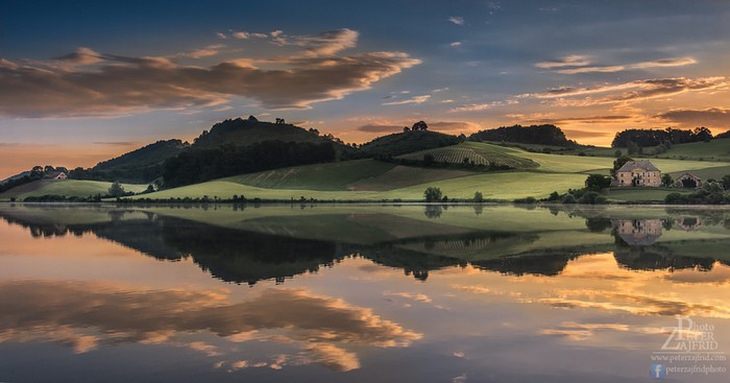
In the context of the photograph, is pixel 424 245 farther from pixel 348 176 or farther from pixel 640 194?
pixel 348 176

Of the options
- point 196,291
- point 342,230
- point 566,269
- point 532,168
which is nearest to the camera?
point 196,291

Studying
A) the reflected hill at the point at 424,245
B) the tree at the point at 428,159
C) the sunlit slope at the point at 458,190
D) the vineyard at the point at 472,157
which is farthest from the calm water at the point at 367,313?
the tree at the point at 428,159

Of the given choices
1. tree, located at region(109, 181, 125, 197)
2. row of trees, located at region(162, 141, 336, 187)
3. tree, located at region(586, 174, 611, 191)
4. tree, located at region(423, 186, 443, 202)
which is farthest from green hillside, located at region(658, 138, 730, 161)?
tree, located at region(109, 181, 125, 197)

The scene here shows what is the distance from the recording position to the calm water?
14.0 m

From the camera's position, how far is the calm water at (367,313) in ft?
45.8

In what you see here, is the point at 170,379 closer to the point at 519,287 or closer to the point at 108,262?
the point at 519,287

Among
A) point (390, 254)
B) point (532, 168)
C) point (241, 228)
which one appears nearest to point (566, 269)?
point (390, 254)

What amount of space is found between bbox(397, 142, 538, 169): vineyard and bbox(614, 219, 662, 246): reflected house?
103747mm

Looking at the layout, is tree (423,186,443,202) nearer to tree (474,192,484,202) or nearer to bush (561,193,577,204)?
tree (474,192,484,202)

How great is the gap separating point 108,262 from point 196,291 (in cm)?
1255

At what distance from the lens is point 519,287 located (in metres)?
24.6

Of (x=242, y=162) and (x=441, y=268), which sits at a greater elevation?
(x=242, y=162)

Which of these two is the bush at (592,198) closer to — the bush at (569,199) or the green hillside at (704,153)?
the bush at (569,199)

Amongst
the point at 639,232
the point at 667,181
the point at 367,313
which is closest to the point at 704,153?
the point at 667,181
